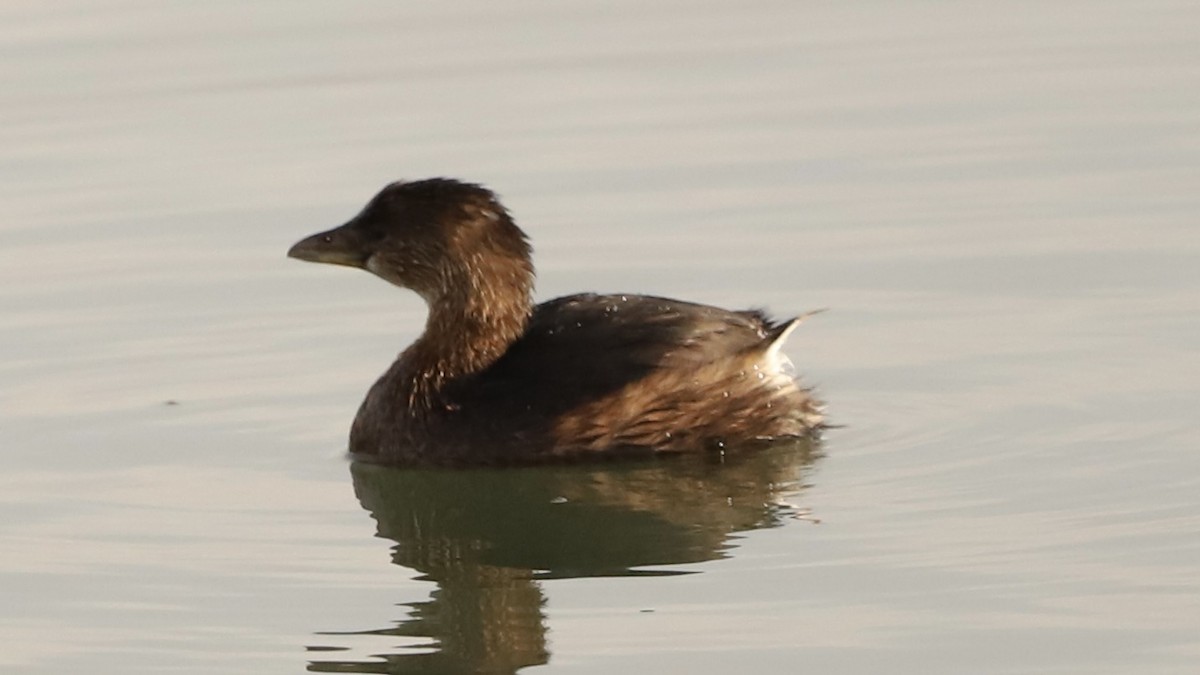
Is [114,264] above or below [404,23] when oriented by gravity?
below

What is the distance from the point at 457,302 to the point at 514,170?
3486 mm

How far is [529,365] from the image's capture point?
961 centimetres

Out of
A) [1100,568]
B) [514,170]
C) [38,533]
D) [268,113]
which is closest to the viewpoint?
[1100,568]

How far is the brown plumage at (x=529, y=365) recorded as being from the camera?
31.2 feet

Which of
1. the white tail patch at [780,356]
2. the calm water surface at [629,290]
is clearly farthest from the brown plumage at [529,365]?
the calm water surface at [629,290]

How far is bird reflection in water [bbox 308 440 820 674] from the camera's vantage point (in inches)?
300

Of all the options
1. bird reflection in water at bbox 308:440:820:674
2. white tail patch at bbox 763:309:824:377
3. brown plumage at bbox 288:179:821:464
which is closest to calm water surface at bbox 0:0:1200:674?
bird reflection in water at bbox 308:440:820:674

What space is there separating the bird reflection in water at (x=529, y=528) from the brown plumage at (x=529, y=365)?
0.31 feet

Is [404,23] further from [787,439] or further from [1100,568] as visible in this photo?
[1100,568]

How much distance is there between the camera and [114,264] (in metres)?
12.1

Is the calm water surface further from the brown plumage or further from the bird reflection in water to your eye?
the brown plumage

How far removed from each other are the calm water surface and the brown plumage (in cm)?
15

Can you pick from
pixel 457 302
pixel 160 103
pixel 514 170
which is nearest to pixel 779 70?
pixel 514 170

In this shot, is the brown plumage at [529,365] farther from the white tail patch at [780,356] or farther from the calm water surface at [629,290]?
the calm water surface at [629,290]
